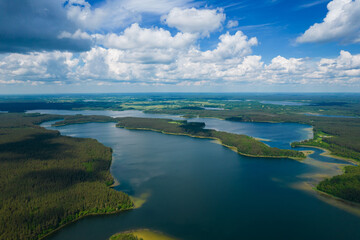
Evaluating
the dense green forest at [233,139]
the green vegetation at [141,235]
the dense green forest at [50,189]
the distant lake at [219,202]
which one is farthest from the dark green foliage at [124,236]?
the dense green forest at [233,139]

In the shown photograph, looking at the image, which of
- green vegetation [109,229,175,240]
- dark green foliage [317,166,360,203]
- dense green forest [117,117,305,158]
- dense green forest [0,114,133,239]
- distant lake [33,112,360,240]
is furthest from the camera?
dense green forest [117,117,305,158]

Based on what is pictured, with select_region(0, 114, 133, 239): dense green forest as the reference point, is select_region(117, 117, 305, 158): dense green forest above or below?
above

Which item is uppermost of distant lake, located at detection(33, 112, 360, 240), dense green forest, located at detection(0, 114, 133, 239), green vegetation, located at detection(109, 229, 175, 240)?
dense green forest, located at detection(0, 114, 133, 239)

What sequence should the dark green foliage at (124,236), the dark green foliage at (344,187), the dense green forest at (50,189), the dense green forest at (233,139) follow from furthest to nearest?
the dense green forest at (233,139), the dark green foliage at (344,187), the dense green forest at (50,189), the dark green foliage at (124,236)

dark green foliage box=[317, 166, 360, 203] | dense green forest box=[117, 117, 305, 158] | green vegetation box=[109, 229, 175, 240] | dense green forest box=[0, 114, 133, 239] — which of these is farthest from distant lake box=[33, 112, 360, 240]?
dark green foliage box=[317, 166, 360, 203]

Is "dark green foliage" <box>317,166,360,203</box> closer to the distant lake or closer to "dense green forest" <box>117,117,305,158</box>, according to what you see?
the distant lake

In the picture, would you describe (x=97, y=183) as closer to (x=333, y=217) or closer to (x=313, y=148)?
(x=333, y=217)

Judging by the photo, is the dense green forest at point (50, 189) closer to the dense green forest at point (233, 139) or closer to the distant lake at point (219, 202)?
the distant lake at point (219, 202)

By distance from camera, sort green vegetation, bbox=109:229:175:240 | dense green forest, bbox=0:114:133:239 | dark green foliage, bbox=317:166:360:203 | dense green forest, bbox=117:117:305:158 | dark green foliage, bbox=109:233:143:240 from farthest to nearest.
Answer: dense green forest, bbox=117:117:305:158 → dark green foliage, bbox=317:166:360:203 → dense green forest, bbox=0:114:133:239 → green vegetation, bbox=109:229:175:240 → dark green foliage, bbox=109:233:143:240
